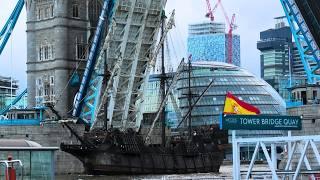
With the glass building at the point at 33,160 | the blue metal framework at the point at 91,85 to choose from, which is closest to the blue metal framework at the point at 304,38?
the blue metal framework at the point at 91,85

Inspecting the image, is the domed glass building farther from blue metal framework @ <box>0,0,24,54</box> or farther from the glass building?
the glass building

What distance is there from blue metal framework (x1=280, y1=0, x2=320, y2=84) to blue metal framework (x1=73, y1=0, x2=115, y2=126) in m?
23.3

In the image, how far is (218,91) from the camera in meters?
136

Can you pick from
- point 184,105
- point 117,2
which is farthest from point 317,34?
point 184,105

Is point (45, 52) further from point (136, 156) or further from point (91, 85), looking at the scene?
point (136, 156)

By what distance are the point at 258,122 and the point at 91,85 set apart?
6002 centimetres

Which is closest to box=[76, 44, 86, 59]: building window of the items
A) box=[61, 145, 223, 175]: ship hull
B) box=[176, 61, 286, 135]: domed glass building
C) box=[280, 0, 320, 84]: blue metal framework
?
box=[61, 145, 223, 175]: ship hull

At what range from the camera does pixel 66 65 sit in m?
91.1

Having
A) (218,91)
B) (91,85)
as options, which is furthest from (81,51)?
(218,91)

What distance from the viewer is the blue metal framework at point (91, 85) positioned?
3388 inches

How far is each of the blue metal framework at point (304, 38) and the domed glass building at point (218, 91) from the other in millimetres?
60317

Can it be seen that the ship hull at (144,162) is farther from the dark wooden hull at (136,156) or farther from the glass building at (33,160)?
the glass building at (33,160)

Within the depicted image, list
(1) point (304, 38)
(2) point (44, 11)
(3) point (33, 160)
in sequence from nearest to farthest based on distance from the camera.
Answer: (3) point (33, 160) < (1) point (304, 38) < (2) point (44, 11)

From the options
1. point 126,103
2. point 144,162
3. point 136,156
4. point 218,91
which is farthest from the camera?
point 218,91
